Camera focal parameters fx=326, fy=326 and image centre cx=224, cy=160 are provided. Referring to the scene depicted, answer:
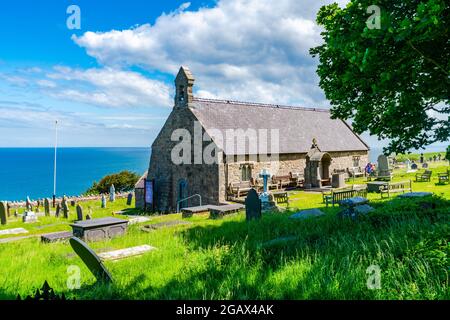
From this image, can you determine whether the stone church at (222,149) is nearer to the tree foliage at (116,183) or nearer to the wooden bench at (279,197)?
the wooden bench at (279,197)

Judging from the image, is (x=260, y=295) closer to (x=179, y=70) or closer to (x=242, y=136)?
(x=242, y=136)

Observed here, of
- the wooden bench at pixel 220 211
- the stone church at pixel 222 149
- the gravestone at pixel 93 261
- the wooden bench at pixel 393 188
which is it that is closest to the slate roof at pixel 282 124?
the stone church at pixel 222 149

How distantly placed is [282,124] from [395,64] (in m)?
24.8

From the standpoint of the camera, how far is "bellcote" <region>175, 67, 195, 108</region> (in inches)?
1191

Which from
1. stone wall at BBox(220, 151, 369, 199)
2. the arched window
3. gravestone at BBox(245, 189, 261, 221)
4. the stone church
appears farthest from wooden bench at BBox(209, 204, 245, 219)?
the arched window

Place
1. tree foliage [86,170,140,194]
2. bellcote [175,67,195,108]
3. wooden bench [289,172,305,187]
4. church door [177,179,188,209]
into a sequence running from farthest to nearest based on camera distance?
tree foliage [86,170,140,194], wooden bench [289,172,305,187], church door [177,179,188,209], bellcote [175,67,195,108]

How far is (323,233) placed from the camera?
9.31 m

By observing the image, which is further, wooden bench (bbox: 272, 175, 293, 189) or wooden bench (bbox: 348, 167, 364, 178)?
wooden bench (bbox: 348, 167, 364, 178)

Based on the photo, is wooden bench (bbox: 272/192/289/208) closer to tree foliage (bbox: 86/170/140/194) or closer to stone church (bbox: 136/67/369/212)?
stone church (bbox: 136/67/369/212)

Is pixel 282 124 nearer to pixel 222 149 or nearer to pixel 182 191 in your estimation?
pixel 222 149

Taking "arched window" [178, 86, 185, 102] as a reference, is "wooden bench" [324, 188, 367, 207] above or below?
below

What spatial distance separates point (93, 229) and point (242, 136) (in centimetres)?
1933

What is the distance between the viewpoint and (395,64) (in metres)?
10.2

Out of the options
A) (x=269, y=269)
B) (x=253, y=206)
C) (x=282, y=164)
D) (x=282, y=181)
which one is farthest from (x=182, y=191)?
(x=269, y=269)
